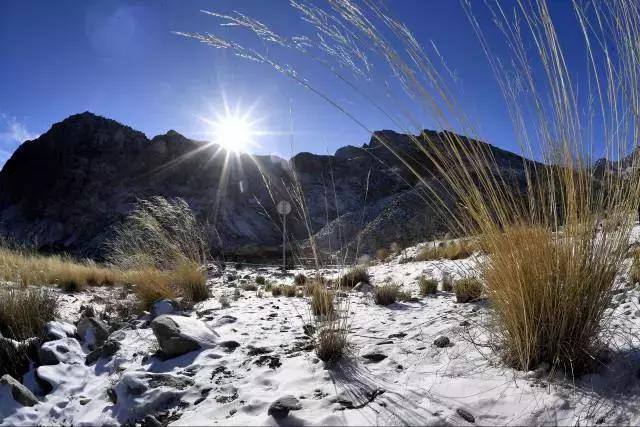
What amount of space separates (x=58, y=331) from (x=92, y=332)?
7.9 inches

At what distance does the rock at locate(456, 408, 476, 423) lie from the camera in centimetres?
116

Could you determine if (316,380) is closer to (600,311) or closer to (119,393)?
(119,393)

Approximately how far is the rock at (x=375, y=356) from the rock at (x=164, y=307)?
2.00 m

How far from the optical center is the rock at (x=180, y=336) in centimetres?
206

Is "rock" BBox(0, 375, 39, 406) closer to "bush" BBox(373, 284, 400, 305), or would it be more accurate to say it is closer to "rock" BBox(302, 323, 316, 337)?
"rock" BBox(302, 323, 316, 337)

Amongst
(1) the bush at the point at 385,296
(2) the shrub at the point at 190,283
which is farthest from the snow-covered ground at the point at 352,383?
(2) the shrub at the point at 190,283

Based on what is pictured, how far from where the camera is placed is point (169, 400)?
5.14 feet

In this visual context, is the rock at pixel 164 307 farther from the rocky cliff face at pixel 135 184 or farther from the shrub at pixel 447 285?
the rocky cliff face at pixel 135 184

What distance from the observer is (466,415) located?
118 cm

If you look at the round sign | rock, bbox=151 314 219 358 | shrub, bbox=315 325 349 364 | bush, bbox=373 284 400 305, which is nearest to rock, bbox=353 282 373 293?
bush, bbox=373 284 400 305

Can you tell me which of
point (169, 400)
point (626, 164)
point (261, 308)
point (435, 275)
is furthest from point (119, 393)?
point (435, 275)

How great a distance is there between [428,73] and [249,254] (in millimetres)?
17583

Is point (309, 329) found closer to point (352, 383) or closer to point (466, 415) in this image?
point (352, 383)

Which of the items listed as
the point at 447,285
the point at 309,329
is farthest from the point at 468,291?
the point at 309,329
